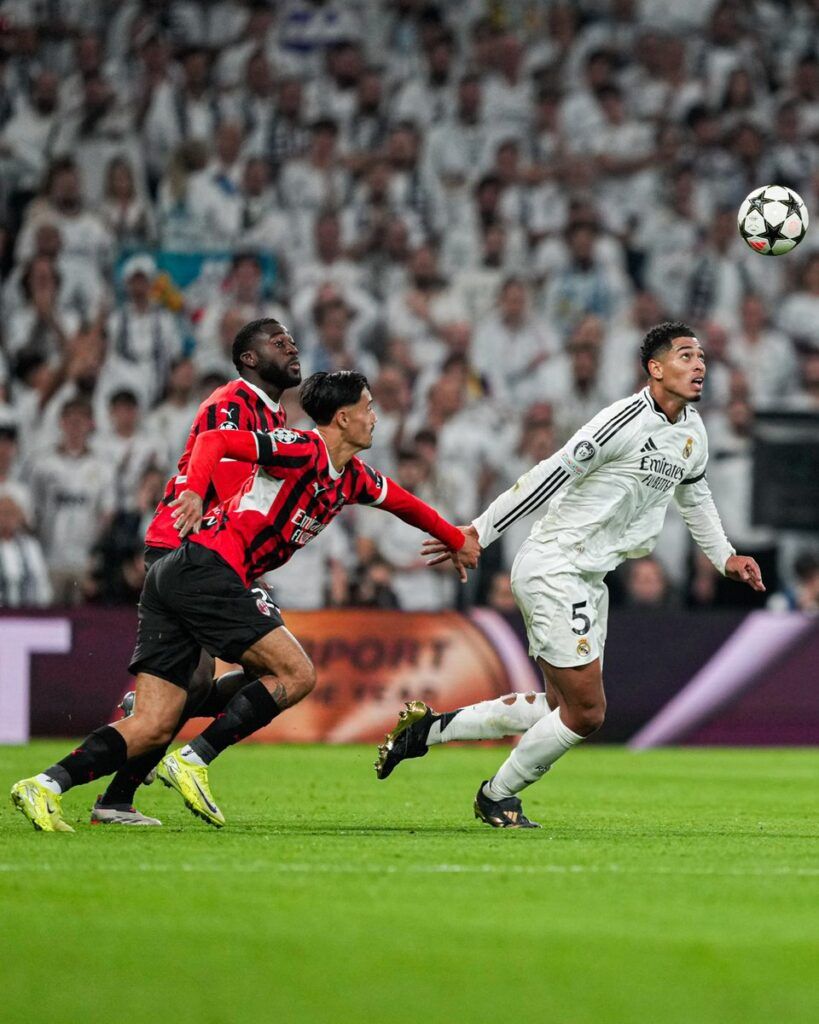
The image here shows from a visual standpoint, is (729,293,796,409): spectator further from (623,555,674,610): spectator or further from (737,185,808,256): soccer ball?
(737,185,808,256): soccer ball

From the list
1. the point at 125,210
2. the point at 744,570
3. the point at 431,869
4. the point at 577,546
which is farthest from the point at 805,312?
the point at 431,869

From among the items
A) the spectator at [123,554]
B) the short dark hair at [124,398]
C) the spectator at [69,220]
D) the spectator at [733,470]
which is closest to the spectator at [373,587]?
the spectator at [123,554]

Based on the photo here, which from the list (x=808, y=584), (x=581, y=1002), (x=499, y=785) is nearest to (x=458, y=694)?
(x=808, y=584)

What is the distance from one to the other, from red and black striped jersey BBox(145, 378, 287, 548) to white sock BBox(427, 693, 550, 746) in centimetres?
152

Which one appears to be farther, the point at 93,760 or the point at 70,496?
the point at 70,496

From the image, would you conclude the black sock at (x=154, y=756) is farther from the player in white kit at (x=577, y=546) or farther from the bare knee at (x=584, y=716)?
the bare knee at (x=584, y=716)

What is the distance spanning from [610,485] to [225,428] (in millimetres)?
1801

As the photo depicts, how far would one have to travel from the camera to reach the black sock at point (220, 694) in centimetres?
841

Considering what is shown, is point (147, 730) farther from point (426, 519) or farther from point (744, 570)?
point (744, 570)

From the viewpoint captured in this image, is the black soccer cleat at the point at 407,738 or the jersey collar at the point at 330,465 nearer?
the jersey collar at the point at 330,465

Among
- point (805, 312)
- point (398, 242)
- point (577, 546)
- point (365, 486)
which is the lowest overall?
point (577, 546)

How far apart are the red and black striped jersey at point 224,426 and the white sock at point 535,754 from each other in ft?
5.96

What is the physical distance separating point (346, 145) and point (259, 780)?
9451mm

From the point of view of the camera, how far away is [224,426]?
8.12 m
